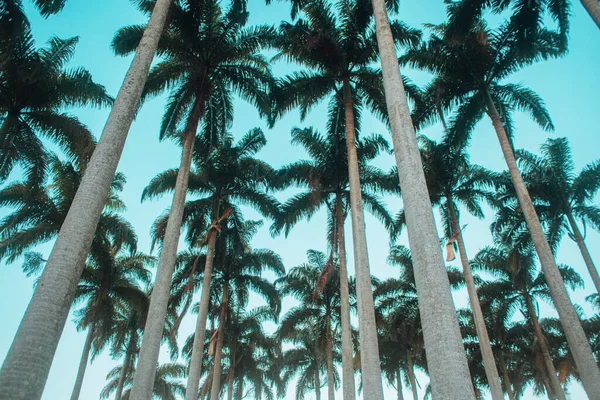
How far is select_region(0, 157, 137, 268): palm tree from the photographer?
19094 mm

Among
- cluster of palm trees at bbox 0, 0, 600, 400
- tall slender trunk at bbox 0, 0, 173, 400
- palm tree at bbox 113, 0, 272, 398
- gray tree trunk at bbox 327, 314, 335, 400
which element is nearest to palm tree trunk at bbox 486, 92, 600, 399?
cluster of palm trees at bbox 0, 0, 600, 400

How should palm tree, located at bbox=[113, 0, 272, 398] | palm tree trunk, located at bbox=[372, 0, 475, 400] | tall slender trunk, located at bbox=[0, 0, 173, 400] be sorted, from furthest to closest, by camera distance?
palm tree, located at bbox=[113, 0, 272, 398], palm tree trunk, located at bbox=[372, 0, 475, 400], tall slender trunk, located at bbox=[0, 0, 173, 400]

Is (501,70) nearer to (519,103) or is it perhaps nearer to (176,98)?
(519,103)

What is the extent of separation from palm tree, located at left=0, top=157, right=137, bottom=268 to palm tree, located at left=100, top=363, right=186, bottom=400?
20.3 meters

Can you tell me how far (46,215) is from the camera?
20.2 metres

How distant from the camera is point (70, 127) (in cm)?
1567

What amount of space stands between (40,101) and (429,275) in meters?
15.9

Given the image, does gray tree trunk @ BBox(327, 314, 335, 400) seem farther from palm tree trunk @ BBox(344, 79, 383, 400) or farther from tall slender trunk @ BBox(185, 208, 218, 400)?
palm tree trunk @ BBox(344, 79, 383, 400)

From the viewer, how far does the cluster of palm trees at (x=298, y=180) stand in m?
6.82

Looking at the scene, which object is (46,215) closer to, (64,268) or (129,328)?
(129,328)

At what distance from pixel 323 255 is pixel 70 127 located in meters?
15.3

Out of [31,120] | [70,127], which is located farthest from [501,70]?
[31,120]

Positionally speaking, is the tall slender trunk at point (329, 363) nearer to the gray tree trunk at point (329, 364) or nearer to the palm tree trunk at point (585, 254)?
the gray tree trunk at point (329, 364)

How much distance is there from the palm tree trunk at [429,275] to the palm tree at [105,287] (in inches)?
778
